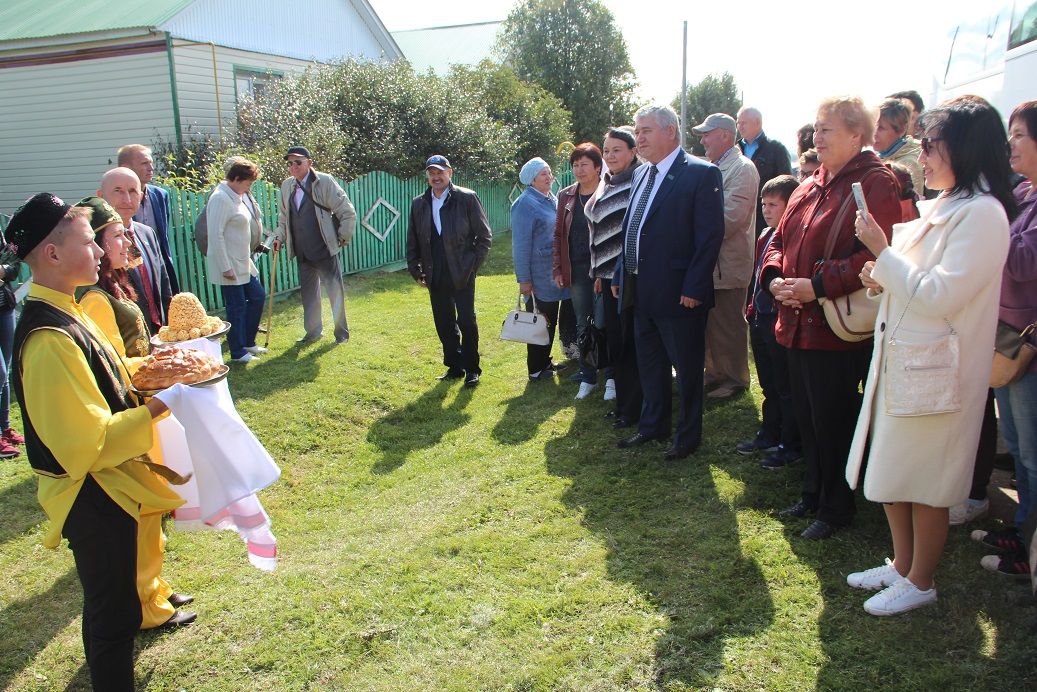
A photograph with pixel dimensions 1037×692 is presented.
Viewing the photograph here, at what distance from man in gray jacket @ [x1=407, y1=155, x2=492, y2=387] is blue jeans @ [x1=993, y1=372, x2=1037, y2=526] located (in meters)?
4.46

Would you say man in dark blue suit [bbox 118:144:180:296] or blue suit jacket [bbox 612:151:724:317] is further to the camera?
man in dark blue suit [bbox 118:144:180:296]

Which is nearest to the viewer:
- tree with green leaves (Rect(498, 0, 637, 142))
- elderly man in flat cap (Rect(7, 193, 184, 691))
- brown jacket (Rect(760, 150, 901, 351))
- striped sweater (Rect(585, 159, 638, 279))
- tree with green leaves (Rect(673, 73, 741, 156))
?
elderly man in flat cap (Rect(7, 193, 184, 691))

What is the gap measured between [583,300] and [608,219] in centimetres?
108

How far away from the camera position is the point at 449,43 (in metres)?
34.9

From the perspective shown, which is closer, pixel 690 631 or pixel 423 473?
pixel 690 631

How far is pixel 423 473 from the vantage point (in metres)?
5.23

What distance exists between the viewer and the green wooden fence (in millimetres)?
9172

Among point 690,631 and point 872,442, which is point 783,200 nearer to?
point 872,442

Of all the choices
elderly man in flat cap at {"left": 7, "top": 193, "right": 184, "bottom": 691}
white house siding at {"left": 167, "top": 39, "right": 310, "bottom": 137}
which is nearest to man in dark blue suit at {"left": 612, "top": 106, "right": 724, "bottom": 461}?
elderly man in flat cap at {"left": 7, "top": 193, "right": 184, "bottom": 691}

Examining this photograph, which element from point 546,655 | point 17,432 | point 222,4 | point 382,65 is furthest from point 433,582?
point 222,4

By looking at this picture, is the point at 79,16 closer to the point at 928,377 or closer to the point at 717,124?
the point at 717,124

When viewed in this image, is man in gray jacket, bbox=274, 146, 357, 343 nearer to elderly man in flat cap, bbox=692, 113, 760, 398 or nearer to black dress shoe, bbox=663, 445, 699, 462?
elderly man in flat cap, bbox=692, 113, 760, 398

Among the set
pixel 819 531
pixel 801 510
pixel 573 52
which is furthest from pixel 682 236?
pixel 573 52

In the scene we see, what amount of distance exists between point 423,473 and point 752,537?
2381 mm
